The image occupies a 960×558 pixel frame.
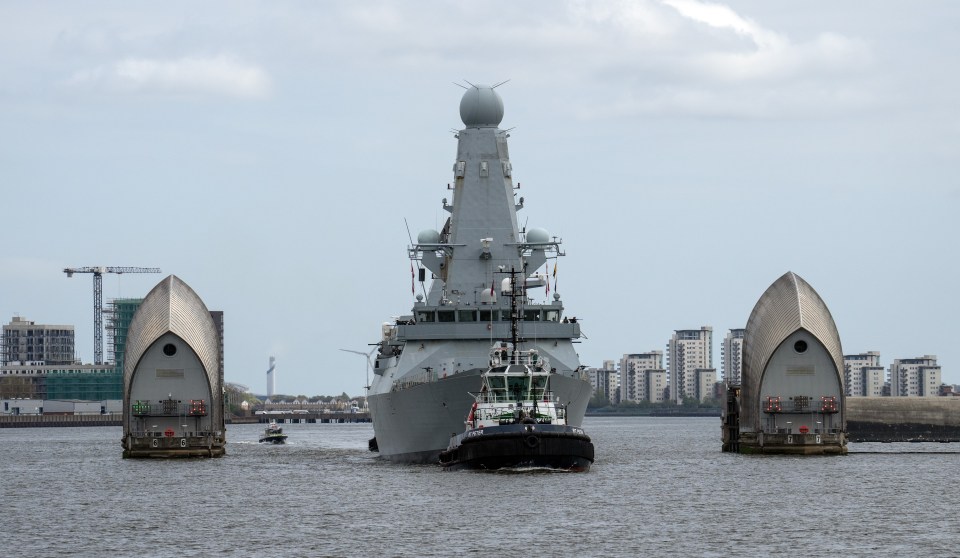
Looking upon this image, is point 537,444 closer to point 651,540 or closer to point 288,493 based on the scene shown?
point 288,493

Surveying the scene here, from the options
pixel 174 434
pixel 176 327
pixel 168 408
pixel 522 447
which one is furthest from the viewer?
pixel 174 434

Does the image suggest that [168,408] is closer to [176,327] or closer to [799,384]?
[176,327]

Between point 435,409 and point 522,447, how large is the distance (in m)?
10.9

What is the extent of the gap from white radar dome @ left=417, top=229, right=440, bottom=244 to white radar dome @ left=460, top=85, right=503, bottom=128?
6455 millimetres

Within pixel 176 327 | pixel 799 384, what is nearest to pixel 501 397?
pixel 799 384

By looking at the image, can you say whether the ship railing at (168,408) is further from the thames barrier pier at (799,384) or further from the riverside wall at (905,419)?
the riverside wall at (905,419)

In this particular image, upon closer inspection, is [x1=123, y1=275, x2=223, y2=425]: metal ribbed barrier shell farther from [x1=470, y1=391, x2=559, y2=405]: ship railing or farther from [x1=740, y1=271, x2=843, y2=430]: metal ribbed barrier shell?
[x1=740, y1=271, x2=843, y2=430]: metal ribbed barrier shell

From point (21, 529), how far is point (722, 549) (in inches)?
948

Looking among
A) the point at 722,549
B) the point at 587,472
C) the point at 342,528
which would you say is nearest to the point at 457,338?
the point at 587,472

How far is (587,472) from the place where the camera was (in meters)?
76.5

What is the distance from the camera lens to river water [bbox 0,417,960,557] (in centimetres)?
5069

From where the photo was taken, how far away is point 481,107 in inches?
3612

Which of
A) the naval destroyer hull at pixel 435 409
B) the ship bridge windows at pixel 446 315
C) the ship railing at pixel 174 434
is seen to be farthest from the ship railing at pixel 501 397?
the ship railing at pixel 174 434

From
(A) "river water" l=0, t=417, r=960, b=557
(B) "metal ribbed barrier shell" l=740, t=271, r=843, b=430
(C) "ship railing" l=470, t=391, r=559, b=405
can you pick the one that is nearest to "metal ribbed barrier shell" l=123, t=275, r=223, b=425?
(A) "river water" l=0, t=417, r=960, b=557
